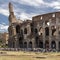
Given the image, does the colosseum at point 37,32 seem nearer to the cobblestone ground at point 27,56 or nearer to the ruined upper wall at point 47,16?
the ruined upper wall at point 47,16

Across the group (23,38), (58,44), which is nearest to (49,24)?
(58,44)

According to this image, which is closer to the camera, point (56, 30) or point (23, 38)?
point (56, 30)

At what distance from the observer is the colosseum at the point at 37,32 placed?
54.6 meters

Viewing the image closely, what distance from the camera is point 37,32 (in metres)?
60.1

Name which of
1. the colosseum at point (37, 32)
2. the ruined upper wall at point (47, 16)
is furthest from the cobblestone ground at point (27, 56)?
the ruined upper wall at point (47, 16)

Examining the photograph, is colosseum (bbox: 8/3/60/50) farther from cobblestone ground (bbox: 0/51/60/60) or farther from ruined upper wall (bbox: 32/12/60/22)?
cobblestone ground (bbox: 0/51/60/60)

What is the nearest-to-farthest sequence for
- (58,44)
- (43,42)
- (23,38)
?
(58,44)
(43,42)
(23,38)

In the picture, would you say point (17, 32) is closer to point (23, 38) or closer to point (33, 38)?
point (23, 38)

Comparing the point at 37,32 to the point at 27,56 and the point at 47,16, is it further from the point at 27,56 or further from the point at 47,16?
the point at 27,56

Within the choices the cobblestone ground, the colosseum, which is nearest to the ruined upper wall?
the colosseum

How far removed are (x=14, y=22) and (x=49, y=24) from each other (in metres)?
13.9

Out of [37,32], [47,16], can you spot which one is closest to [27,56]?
[47,16]

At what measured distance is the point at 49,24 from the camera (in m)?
56.2

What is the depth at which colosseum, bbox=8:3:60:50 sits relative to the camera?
5462 cm
